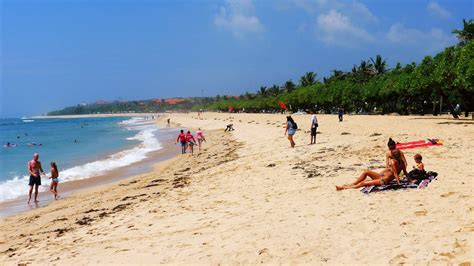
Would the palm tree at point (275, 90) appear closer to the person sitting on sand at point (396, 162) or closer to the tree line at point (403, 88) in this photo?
the tree line at point (403, 88)

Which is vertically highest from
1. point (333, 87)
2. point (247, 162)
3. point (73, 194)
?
point (333, 87)

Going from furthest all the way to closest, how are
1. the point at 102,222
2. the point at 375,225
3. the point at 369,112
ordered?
the point at 369,112, the point at 102,222, the point at 375,225

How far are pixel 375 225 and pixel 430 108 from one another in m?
51.7

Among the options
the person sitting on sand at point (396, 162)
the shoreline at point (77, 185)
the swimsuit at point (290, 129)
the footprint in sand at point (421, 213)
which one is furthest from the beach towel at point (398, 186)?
the shoreline at point (77, 185)

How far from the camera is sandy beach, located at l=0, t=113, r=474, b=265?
18.2ft

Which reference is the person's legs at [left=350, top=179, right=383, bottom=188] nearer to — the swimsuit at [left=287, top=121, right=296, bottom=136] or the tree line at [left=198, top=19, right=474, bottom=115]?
the swimsuit at [left=287, top=121, right=296, bottom=136]

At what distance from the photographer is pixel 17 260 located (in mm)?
6863

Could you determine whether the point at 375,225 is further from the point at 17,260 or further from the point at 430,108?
the point at 430,108

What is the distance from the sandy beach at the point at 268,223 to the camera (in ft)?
18.2

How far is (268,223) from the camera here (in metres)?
7.07

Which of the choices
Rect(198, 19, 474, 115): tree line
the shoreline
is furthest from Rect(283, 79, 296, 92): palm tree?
the shoreline

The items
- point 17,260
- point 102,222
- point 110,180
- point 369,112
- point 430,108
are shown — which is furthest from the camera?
point 369,112

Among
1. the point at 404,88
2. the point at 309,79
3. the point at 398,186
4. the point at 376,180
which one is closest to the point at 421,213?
the point at 398,186

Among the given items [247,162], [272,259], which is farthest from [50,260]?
[247,162]
